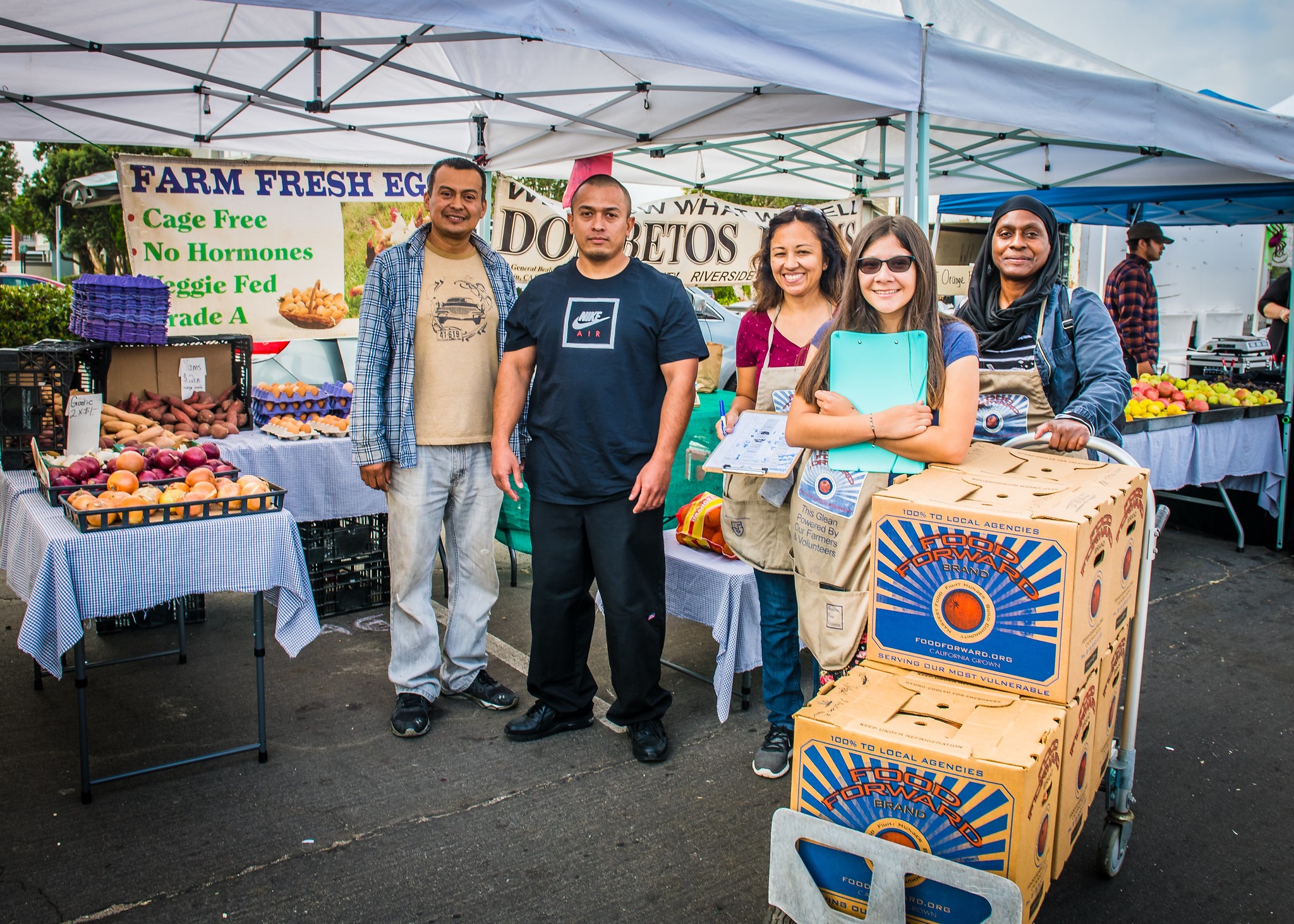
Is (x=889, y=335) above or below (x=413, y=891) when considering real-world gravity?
above

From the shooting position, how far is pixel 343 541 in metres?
4.85

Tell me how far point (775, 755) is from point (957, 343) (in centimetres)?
161

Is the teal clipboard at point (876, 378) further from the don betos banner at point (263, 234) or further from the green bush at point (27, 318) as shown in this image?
the green bush at point (27, 318)

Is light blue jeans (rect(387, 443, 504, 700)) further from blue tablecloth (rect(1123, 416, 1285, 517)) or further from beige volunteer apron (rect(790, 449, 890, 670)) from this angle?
blue tablecloth (rect(1123, 416, 1285, 517))

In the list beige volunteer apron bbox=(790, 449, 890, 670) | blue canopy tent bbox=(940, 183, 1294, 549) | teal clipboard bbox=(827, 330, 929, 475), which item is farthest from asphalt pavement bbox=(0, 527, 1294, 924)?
blue canopy tent bbox=(940, 183, 1294, 549)

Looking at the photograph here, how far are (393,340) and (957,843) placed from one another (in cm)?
263

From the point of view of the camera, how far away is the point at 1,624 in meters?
4.56

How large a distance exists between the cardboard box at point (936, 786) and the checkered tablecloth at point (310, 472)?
335cm

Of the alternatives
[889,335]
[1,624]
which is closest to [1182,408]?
[889,335]

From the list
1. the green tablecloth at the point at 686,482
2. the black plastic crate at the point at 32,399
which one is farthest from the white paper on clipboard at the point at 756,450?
the black plastic crate at the point at 32,399

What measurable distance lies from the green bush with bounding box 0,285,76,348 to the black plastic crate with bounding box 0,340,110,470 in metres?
7.96

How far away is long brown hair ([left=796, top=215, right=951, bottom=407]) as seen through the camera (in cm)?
241

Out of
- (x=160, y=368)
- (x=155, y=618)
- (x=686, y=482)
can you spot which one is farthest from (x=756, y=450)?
(x=160, y=368)

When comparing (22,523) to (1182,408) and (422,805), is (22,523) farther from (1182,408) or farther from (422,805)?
(1182,408)
